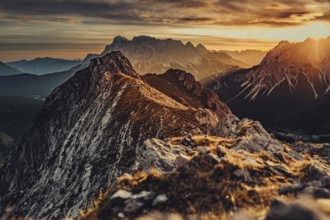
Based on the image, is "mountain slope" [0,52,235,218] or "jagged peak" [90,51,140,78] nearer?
"mountain slope" [0,52,235,218]

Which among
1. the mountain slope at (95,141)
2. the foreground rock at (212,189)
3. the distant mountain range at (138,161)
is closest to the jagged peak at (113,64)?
the distant mountain range at (138,161)

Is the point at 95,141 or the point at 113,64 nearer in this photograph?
the point at 95,141

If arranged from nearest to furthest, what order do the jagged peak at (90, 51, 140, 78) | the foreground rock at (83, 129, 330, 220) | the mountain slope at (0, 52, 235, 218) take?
the foreground rock at (83, 129, 330, 220), the mountain slope at (0, 52, 235, 218), the jagged peak at (90, 51, 140, 78)

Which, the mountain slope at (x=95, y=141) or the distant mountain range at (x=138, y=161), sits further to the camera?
the mountain slope at (x=95, y=141)

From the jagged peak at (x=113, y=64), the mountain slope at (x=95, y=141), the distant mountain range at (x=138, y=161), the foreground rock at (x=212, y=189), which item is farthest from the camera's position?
the jagged peak at (x=113, y=64)

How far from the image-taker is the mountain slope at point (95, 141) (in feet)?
235

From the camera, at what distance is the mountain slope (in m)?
71.6

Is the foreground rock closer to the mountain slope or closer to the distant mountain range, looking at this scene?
the distant mountain range

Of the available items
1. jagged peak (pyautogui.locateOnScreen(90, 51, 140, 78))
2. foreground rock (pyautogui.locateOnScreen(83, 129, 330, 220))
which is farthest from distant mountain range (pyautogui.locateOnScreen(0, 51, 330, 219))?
jagged peak (pyautogui.locateOnScreen(90, 51, 140, 78))

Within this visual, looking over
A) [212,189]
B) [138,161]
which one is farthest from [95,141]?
[212,189]

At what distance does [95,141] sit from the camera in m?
95.3

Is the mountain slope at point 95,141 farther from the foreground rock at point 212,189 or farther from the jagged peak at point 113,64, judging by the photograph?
the foreground rock at point 212,189

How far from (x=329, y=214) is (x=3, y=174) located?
7363 inches

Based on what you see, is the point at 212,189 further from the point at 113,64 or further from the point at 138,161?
the point at 113,64
